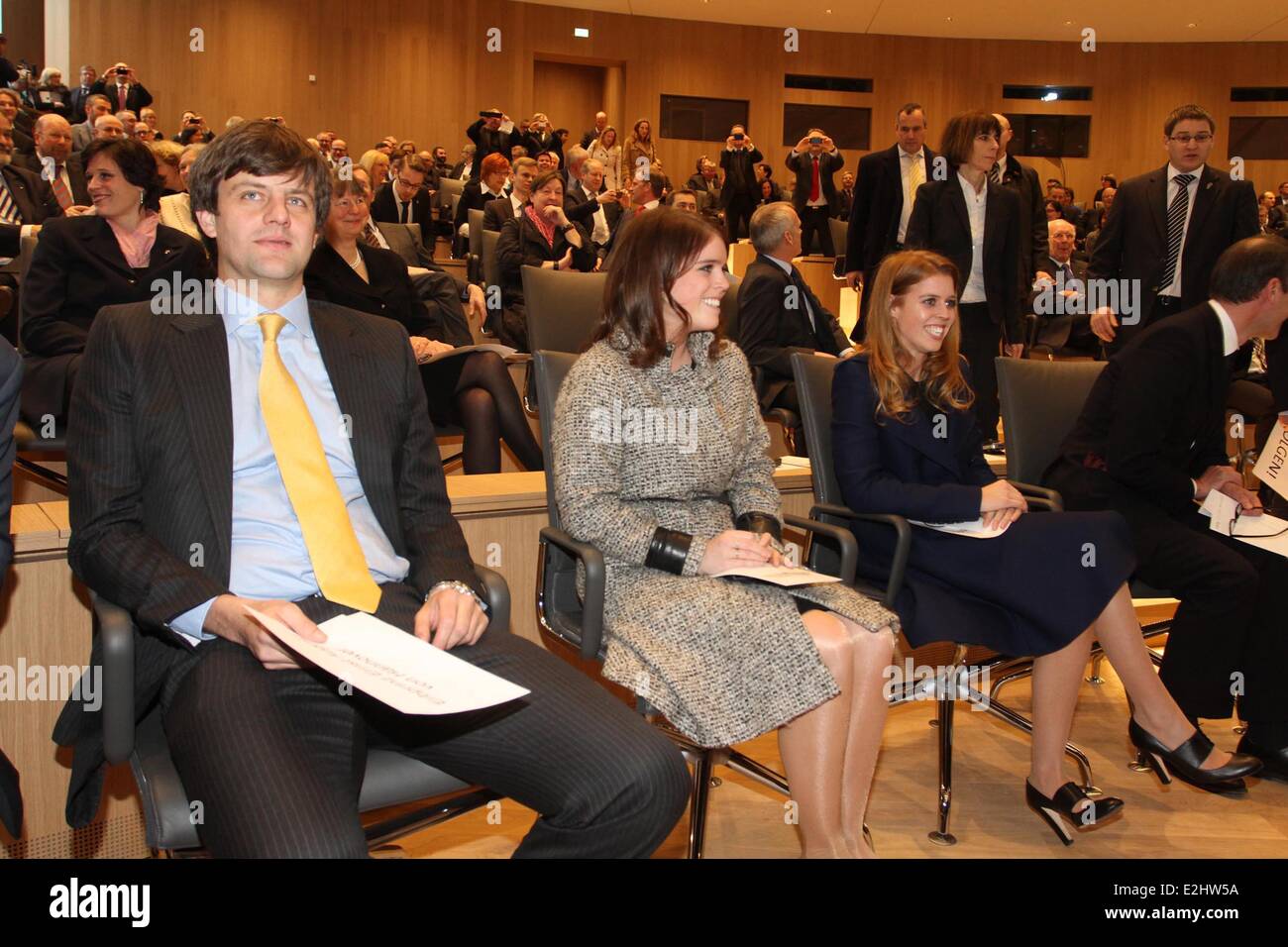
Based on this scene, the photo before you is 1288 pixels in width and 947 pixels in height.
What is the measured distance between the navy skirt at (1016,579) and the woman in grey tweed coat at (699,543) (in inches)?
13.2

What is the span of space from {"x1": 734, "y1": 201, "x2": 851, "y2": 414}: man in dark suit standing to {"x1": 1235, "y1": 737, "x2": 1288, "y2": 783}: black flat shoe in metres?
1.85

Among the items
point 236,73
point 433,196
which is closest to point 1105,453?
point 433,196

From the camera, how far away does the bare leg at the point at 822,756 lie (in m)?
2.06

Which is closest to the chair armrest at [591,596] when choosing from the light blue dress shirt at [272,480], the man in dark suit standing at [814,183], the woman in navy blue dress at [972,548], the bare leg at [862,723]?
the light blue dress shirt at [272,480]

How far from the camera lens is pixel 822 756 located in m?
2.07

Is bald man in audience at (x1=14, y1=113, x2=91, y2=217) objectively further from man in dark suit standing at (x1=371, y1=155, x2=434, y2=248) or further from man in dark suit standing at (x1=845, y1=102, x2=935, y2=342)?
man in dark suit standing at (x1=845, y1=102, x2=935, y2=342)

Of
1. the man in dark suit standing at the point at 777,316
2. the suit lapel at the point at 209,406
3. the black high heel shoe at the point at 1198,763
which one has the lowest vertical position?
the black high heel shoe at the point at 1198,763

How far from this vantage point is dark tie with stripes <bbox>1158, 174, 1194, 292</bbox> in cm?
455

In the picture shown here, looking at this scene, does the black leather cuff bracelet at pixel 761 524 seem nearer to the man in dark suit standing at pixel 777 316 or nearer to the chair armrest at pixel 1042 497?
the chair armrest at pixel 1042 497

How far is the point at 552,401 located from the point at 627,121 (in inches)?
570

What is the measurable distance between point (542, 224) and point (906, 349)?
346 centimetres

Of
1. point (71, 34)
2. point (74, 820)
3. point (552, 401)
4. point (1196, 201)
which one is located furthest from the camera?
point (71, 34)

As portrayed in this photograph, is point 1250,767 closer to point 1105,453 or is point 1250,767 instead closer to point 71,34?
point 1105,453

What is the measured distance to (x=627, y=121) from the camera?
1612 cm
